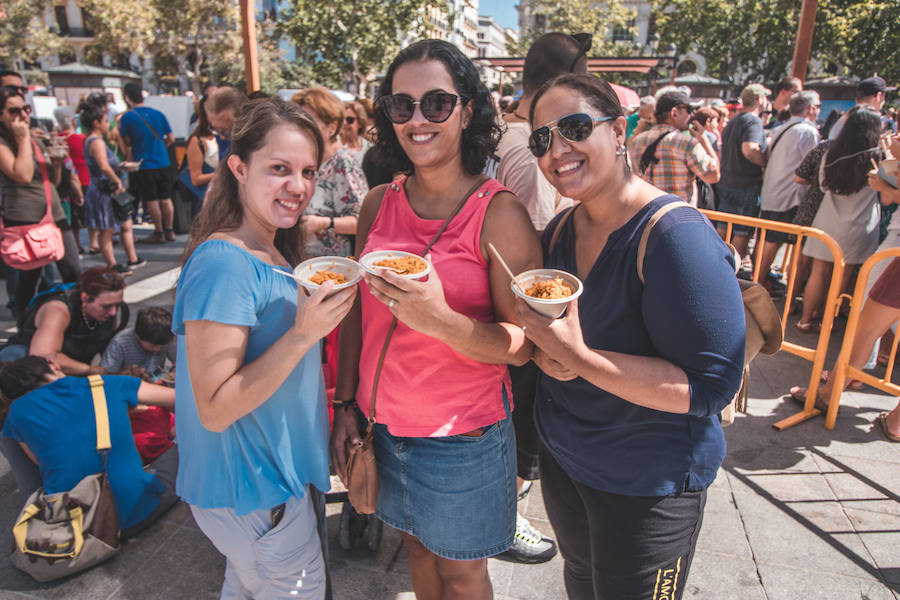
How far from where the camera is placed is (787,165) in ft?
20.6

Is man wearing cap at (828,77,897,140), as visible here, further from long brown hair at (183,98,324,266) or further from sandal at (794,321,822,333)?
long brown hair at (183,98,324,266)

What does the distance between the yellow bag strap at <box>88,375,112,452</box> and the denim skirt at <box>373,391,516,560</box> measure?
1852mm

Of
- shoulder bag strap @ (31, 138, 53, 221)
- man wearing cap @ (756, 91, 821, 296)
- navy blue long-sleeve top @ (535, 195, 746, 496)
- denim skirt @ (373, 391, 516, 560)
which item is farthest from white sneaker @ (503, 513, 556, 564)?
shoulder bag strap @ (31, 138, 53, 221)

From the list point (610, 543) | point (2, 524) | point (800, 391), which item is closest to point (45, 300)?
point (2, 524)

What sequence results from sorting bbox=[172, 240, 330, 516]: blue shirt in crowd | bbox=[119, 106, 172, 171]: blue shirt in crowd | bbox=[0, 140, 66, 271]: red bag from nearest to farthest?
1. bbox=[172, 240, 330, 516]: blue shirt in crowd
2. bbox=[0, 140, 66, 271]: red bag
3. bbox=[119, 106, 172, 171]: blue shirt in crowd

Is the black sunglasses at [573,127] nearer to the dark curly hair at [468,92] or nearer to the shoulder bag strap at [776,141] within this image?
the dark curly hair at [468,92]

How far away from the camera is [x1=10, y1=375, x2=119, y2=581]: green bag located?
2.57 meters

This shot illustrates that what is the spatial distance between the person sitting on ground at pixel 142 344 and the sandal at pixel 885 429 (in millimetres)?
5108

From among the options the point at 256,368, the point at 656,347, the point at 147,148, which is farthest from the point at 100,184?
the point at 656,347

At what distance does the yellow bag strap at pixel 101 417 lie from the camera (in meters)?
2.80

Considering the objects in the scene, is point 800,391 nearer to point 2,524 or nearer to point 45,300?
point 2,524

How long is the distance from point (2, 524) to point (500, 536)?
298 cm

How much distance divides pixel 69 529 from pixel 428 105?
2.61m

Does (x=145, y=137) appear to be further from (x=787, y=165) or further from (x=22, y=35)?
(x=22, y=35)
